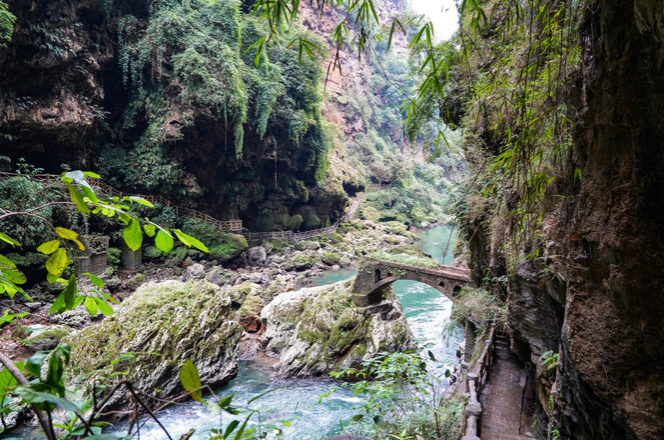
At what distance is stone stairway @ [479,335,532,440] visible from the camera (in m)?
4.91

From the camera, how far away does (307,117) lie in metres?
24.1

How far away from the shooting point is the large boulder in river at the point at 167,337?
7.98 m

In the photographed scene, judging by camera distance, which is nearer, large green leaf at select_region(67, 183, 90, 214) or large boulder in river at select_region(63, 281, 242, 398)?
large green leaf at select_region(67, 183, 90, 214)

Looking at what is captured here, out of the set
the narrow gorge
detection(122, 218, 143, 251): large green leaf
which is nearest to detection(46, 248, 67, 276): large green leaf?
the narrow gorge

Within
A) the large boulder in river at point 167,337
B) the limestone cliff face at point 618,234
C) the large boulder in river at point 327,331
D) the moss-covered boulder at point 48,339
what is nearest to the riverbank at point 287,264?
the large boulder in river at point 327,331

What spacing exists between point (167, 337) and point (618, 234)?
9608 mm

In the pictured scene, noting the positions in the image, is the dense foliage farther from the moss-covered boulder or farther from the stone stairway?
the stone stairway

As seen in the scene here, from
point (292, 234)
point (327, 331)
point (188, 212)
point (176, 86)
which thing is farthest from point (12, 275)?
point (292, 234)

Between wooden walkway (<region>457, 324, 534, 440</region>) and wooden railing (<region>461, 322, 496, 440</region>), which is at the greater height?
wooden railing (<region>461, 322, 496, 440</region>)

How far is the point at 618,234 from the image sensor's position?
4.59ft

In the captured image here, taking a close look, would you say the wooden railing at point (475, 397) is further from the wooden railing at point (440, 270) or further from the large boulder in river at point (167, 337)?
the large boulder in river at point (167, 337)

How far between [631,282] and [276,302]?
1298 centimetres

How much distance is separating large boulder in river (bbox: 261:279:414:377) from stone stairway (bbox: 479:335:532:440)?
14.9 feet

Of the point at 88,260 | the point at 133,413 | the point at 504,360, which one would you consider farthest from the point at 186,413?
the point at 133,413
